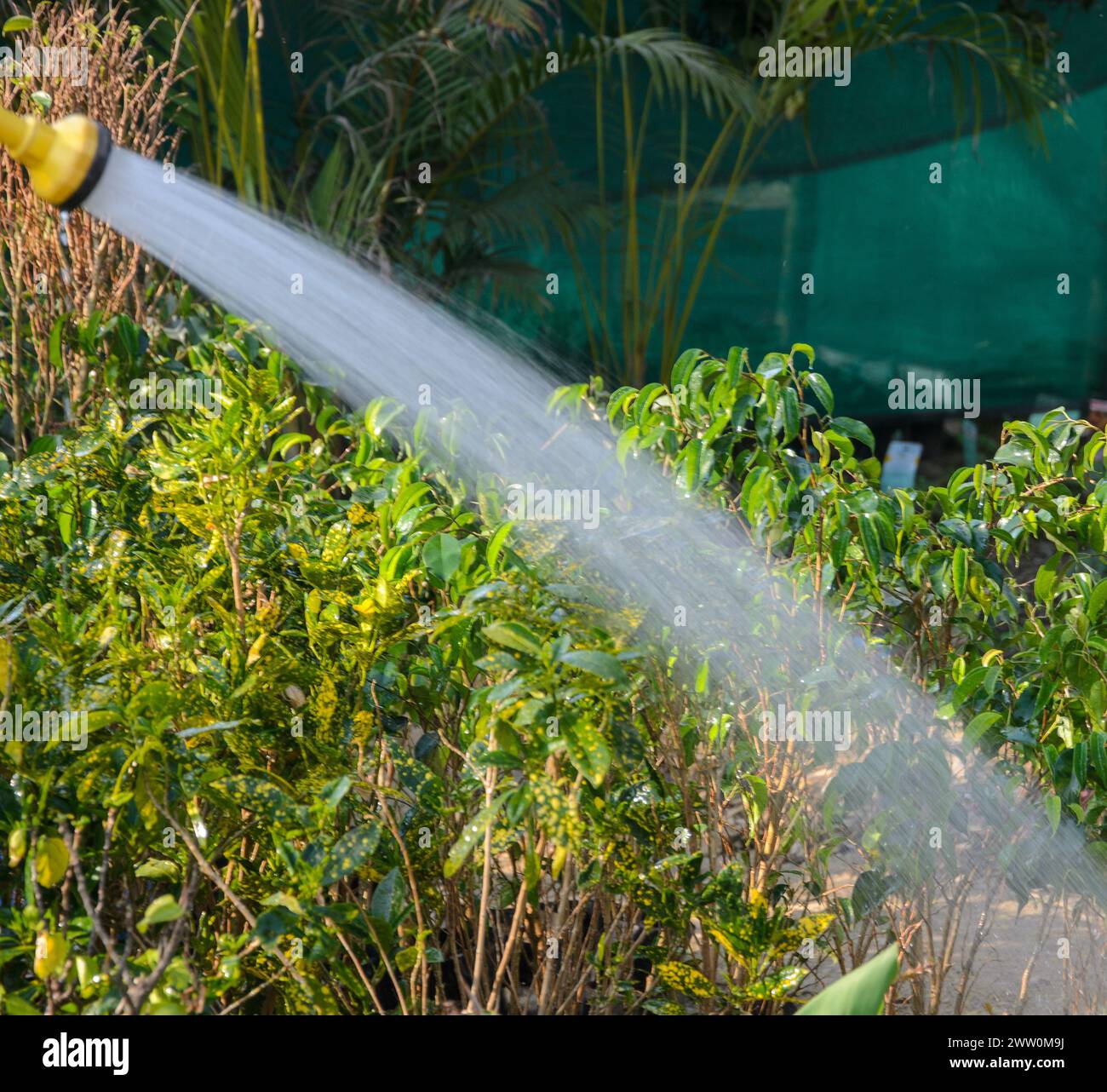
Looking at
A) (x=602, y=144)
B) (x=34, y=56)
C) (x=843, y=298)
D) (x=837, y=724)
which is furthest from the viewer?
(x=843, y=298)

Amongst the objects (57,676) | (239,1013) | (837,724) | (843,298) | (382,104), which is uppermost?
(382,104)

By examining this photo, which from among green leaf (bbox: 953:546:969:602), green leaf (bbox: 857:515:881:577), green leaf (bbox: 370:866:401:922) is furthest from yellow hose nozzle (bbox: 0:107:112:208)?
green leaf (bbox: 953:546:969:602)

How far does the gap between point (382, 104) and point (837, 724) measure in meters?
4.35

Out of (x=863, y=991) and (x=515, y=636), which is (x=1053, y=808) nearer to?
(x=863, y=991)

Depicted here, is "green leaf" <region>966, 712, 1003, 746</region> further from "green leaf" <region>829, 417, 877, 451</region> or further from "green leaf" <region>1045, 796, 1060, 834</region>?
"green leaf" <region>829, 417, 877, 451</region>

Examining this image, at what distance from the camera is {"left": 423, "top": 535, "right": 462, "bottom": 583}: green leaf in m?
1.66

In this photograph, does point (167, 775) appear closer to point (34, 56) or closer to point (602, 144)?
point (34, 56)

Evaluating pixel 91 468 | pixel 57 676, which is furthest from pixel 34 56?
pixel 57 676

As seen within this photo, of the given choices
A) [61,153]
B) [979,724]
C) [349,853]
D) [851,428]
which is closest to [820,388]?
[851,428]

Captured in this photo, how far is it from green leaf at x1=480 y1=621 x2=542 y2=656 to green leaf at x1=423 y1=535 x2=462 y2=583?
0.78 ft

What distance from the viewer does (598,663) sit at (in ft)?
4.51

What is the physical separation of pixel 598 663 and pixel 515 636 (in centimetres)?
10

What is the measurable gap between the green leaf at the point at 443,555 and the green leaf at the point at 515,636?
0.78 feet
